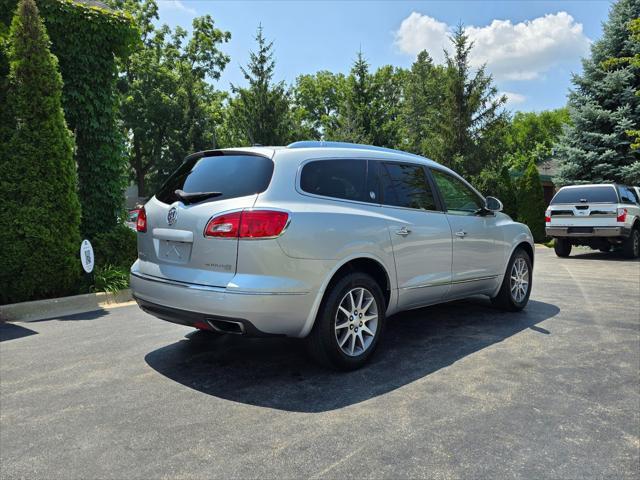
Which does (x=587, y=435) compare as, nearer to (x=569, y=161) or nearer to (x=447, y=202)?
(x=447, y=202)

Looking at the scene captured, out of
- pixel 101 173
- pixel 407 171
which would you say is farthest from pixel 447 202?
pixel 101 173

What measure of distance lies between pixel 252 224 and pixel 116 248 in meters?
6.01

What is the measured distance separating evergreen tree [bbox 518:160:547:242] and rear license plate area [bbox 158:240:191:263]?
65.7 feet

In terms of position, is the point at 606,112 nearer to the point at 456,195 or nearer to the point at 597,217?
the point at 597,217

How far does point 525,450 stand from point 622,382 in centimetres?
169

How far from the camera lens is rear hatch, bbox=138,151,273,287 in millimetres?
3729

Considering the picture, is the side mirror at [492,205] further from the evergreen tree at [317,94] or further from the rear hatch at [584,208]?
the evergreen tree at [317,94]

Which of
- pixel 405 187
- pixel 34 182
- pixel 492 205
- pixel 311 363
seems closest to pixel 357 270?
pixel 311 363

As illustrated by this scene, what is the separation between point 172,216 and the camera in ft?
13.4

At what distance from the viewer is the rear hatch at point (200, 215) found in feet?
12.2

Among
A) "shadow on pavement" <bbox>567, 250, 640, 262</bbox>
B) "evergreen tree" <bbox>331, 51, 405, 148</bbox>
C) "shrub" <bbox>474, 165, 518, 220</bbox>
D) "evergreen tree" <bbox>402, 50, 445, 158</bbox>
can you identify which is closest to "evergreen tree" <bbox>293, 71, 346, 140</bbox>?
"evergreen tree" <bbox>402, 50, 445, 158</bbox>

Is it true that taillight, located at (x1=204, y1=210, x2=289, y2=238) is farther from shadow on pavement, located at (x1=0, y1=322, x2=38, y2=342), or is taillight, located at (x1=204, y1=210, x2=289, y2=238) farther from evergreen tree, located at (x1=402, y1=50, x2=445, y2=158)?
evergreen tree, located at (x1=402, y1=50, x2=445, y2=158)

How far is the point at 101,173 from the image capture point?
923cm

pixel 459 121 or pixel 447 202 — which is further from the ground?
pixel 459 121
